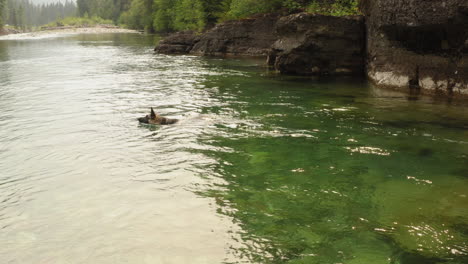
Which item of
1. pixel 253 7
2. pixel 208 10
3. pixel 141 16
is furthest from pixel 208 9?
pixel 141 16

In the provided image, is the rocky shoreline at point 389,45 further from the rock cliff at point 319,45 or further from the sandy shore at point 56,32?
the sandy shore at point 56,32

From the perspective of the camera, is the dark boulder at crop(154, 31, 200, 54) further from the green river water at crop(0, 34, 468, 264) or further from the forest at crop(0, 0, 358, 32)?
the green river water at crop(0, 34, 468, 264)

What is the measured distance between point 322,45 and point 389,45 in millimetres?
4054

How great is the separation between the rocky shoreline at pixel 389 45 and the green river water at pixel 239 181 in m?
1.63

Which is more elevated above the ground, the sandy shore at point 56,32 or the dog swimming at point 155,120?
the sandy shore at point 56,32

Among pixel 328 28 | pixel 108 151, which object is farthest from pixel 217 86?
pixel 108 151

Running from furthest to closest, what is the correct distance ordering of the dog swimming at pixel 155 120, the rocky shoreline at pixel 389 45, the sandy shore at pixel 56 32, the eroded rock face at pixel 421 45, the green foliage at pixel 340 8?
the sandy shore at pixel 56 32 → the green foliage at pixel 340 8 → the rocky shoreline at pixel 389 45 → the eroded rock face at pixel 421 45 → the dog swimming at pixel 155 120

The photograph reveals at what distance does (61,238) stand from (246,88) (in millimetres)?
13218

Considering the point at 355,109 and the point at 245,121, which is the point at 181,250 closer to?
the point at 245,121

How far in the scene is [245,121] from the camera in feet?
40.1

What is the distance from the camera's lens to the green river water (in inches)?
210

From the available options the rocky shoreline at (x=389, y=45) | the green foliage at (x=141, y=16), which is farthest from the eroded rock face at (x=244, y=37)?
the green foliage at (x=141, y=16)

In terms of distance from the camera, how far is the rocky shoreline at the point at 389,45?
14.1m

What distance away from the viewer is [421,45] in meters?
15.5
